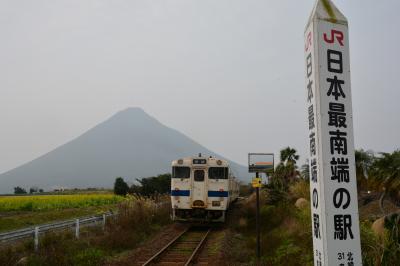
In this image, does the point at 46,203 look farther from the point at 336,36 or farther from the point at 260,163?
the point at 336,36

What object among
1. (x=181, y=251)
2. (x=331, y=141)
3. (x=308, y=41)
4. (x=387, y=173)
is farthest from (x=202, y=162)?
(x=331, y=141)

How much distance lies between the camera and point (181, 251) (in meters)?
13.2

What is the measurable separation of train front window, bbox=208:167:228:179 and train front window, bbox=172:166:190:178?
97 cm

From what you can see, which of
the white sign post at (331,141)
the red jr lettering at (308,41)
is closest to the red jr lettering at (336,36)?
the white sign post at (331,141)

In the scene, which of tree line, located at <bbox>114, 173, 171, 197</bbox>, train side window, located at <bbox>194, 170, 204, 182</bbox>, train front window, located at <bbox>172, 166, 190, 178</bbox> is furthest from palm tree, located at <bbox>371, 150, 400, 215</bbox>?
tree line, located at <bbox>114, 173, 171, 197</bbox>

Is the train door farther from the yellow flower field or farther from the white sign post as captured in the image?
the yellow flower field

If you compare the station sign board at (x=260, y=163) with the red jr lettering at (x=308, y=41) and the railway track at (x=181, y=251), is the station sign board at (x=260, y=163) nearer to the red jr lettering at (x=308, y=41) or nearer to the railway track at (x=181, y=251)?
the railway track at (x=181, y=251)

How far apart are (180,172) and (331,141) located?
532 inches

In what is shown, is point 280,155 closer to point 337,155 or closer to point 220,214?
point 220,214

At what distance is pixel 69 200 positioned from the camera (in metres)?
36.1

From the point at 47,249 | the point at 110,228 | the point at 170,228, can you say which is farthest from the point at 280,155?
the point at 47,249

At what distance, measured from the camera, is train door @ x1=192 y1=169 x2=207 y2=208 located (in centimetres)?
1739

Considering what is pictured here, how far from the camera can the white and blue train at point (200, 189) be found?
57.1ft

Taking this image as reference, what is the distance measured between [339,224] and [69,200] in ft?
113
